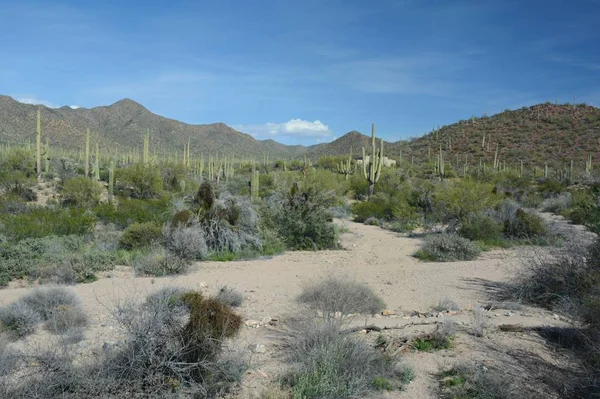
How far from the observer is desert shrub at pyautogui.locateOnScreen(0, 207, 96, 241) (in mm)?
15328

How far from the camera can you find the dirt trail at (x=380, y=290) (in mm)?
6836

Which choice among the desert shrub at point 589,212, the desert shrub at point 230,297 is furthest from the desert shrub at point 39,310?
the desert shrub at point 589,212

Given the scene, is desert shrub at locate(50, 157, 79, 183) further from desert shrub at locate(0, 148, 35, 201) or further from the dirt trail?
the dirt trail

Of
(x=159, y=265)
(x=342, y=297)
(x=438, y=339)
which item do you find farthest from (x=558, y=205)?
(x=438, y=339)

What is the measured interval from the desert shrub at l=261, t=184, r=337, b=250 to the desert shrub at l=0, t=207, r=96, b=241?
6223 millimetres

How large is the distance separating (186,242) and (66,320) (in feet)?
20.4

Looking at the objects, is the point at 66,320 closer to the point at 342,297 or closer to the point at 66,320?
the point at 66,320

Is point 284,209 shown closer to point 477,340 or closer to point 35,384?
point 477,340

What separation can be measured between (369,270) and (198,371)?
887 centimetres

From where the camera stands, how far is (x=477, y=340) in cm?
750

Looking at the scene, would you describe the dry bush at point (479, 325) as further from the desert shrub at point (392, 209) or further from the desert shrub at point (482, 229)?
the desert shrub at point (392, 209)

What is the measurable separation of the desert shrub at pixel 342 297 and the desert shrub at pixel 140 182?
2235 cm

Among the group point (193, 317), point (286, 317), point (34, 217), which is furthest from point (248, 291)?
point (34, 217)

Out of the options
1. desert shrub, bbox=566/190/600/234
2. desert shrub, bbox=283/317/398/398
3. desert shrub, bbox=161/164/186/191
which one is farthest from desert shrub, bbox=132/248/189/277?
desert shrub, bbox=161/164/186/191
